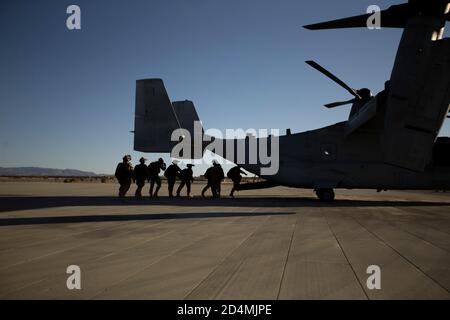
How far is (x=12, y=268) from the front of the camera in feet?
12.0

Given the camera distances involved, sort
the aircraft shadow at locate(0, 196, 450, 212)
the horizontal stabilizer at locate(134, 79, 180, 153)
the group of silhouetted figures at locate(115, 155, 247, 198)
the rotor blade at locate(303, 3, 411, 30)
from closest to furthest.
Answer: the rotor blade at locate(303, 3, 411, 30) < the aircraft shadow at locate(0, 196, 450, 212) < the group of silhouetted figures at locate(115, 155, 247, 198) < the horizontal stabilizer at locate(134, 79, 180, 153)

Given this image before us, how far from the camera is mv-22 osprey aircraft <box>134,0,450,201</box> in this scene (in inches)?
410

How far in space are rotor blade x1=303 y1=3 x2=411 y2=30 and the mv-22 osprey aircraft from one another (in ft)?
0.11

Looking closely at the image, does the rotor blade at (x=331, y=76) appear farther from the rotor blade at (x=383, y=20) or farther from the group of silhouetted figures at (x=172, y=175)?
the group of silhouetted figures at (x=172, y=175)

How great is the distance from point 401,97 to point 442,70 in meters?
1.44

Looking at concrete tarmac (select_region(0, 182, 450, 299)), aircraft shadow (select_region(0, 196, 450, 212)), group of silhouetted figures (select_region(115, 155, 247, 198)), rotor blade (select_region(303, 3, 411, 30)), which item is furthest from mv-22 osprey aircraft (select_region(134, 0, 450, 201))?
concrete tarmac (select_region(0, 182, 450, 299))

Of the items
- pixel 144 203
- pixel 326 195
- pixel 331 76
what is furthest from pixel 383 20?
pixel 144 203

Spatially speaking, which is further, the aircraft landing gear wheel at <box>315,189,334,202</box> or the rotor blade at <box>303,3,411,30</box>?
the aircraft landing gear wheel at <box>315,189,334,202</box>

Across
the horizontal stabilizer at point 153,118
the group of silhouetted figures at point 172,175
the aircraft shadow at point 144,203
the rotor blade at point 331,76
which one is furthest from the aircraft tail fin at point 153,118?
the rotor blade at point 331,76

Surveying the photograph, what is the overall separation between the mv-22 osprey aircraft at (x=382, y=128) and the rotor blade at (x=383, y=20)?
3 centimetres

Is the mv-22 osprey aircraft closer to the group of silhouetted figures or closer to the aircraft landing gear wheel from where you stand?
the aircraft landing gear wheel

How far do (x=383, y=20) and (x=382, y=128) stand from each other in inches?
210

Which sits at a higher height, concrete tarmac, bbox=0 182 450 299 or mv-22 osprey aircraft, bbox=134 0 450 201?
mv-22 osprey aircraft, bbox=134 0 450 201

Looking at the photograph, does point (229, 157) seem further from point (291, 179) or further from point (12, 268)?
point (12, 268)
